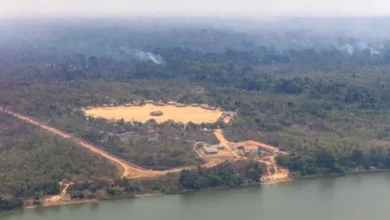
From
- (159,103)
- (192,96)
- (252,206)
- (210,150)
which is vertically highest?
(192,96)

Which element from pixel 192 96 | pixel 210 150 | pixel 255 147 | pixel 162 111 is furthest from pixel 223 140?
pixel 192 96

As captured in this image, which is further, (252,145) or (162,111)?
(162,111)

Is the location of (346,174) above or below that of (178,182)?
below

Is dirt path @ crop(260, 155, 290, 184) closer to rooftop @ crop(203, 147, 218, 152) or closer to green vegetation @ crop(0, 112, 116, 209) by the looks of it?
rooftop @ crop(203, 147, 218, 152)

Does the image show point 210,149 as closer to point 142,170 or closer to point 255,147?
point 255,147

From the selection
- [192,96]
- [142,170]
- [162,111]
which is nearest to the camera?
[142,170]

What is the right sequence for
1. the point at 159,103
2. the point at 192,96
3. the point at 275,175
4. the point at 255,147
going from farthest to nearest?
1. the point at 192,96
2. the point at 159,103
3. the point at 255,147
4. the point at 275,175
